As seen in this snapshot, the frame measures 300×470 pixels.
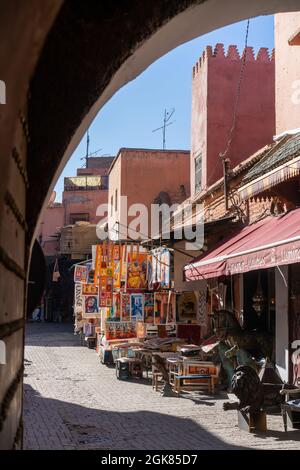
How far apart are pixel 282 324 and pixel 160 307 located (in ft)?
14.9

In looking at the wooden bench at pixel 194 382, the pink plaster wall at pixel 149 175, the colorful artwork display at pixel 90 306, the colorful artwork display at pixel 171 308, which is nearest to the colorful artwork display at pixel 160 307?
the colorful artwork display at pixel 171 308

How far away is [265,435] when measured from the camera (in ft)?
24.3

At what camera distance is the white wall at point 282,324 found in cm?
987

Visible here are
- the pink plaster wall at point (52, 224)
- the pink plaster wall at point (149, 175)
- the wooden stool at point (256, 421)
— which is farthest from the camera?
the pink plaster wall at point (52, 224)

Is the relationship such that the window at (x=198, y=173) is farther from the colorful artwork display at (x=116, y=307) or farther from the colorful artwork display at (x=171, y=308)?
the colorful artwork display at (x=171, y=308)

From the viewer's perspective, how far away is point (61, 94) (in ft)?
7.06

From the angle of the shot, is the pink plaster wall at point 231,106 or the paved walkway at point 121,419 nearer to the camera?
the paved walkway at point 121,419

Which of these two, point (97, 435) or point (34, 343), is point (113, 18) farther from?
point (34, 343)

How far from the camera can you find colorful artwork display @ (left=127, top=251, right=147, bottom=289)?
14680mm

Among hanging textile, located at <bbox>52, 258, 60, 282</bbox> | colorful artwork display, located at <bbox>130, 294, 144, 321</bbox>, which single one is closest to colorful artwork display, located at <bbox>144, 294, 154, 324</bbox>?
colorful artwork display, located at <bbox>130, 294, 144, 321</bbox>

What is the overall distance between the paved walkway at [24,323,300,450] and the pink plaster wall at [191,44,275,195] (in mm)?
7484

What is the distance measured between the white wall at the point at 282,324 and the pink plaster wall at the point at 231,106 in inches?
293

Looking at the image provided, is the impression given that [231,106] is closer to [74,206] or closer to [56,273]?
[56,273]
